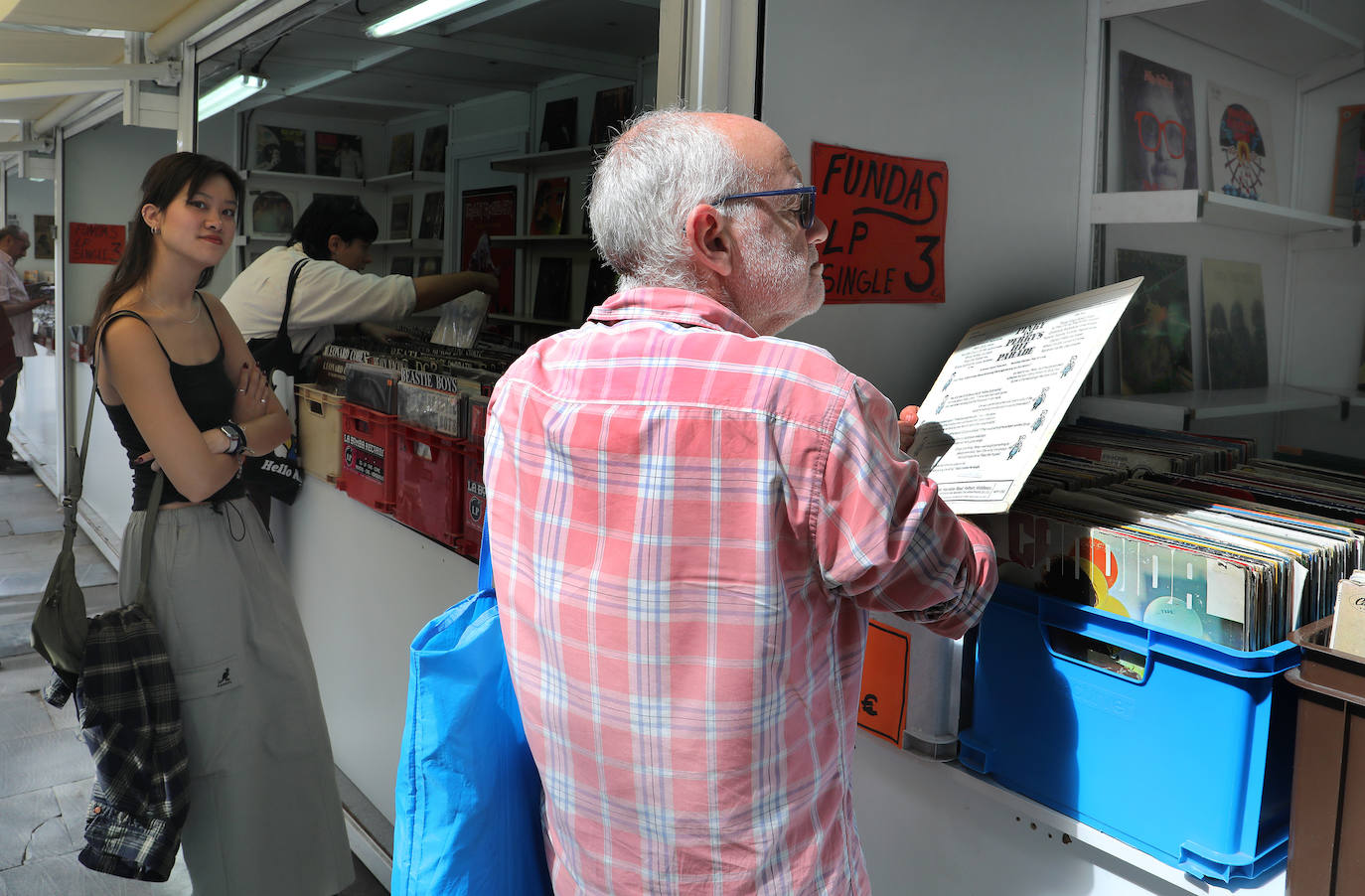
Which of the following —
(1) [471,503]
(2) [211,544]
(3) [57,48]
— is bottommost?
(2) [211,544]

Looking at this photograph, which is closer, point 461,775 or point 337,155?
point 461,775

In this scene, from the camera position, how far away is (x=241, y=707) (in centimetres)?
248

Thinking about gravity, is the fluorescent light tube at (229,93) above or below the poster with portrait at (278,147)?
above

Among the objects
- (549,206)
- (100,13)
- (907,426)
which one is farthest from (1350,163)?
(100,13)

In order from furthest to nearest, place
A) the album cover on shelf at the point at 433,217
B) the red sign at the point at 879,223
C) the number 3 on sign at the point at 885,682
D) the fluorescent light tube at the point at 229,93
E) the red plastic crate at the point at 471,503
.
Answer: the album cover on shelf at the point at 433,217
the fluorescent light tube at the point at 229,93
the red plastic crate at the point at 471,503
the red sign at the point at 879,223
the number 3 on sign at the point at 885,682

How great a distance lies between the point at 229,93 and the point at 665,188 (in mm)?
3689

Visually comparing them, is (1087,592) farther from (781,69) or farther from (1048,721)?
(781,69)

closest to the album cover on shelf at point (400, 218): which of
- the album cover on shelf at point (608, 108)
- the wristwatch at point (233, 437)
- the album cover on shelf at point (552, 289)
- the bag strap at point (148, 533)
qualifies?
the album cover on shelf at point (552, 289)

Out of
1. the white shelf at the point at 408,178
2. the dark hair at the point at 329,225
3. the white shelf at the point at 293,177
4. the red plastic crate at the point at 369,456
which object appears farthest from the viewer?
the white shelf at the point at 408,178

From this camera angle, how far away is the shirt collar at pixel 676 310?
107 cm

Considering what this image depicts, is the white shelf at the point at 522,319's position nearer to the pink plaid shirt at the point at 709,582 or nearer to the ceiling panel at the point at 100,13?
the ceiling panel at the point at 100,13

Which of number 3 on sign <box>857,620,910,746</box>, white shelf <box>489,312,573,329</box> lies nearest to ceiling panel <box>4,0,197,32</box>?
white shelf <box>489,312,573,329</box>

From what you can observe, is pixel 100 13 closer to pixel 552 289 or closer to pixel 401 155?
pixel 401 155

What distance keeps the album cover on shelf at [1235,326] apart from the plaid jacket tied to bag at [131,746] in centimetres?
263
